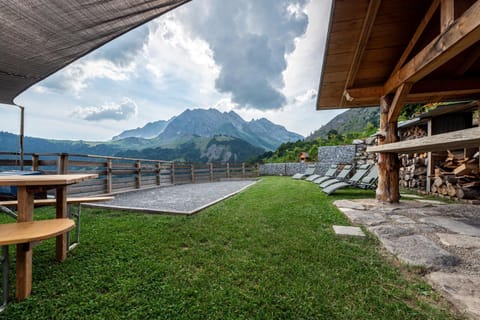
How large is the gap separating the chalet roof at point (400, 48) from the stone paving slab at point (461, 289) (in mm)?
2310

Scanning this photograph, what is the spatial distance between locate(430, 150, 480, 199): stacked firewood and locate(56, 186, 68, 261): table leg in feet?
24.7

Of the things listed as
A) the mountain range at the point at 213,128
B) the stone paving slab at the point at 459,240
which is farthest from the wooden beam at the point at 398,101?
the mountain range at the point at 213,128

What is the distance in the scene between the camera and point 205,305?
50.9 inches

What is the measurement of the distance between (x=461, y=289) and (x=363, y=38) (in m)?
3.86

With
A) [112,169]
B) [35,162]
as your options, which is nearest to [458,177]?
[112,169]

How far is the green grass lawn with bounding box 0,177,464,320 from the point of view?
1243mm

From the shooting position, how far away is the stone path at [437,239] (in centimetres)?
140

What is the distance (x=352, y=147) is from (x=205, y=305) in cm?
1287

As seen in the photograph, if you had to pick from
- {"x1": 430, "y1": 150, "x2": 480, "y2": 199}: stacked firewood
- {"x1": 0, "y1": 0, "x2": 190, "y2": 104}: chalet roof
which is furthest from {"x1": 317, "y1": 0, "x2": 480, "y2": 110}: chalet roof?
{"x1": 0, "y1": 0, "x2": 190, "y2": 104}: chalet roof

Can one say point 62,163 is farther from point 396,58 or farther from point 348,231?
point 396,58

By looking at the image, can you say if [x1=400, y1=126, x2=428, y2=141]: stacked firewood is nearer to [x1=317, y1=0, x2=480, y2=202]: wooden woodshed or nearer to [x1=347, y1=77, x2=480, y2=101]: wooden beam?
[x1=317, y1=0, x2=480, y2=202]: wooden woodshed

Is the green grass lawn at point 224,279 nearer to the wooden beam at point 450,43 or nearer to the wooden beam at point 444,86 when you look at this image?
the wooden beam at point 450,43

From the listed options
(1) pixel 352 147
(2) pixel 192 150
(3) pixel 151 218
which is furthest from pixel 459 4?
(2) pixel 192 150

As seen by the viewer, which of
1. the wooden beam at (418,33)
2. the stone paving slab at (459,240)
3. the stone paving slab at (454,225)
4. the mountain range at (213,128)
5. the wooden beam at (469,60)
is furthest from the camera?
the mountain range at (213,128)
